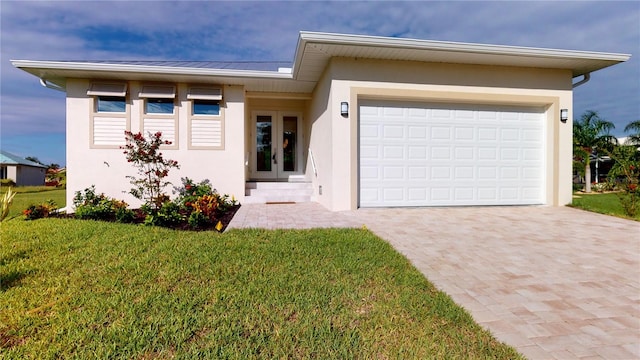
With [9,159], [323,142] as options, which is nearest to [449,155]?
[323,142]

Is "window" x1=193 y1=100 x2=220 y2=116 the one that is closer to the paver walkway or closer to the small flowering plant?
the small flowering plant

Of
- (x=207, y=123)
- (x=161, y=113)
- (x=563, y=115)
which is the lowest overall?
(x=207, y=123)

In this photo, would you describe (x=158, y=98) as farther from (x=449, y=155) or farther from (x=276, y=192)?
(x=449, y=155)

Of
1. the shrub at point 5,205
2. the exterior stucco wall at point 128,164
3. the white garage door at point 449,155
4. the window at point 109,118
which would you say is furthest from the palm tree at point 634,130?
the shrub at point 5,205

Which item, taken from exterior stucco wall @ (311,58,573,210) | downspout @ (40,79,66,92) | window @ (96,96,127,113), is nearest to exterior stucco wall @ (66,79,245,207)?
window @ (96,96,127,113)

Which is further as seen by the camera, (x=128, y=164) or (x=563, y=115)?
(x=128, y=164)

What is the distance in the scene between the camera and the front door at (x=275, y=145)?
11.0 m

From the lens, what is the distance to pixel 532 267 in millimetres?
3637

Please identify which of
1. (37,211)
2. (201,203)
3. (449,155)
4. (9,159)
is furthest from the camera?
(9,159)

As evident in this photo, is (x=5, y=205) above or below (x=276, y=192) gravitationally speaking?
above

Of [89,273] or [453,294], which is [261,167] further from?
[453,294]

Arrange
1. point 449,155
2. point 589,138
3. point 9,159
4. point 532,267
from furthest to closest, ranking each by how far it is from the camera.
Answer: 1. point 9,159
2. point 589,138
3. point 449,155
4. point 532,267

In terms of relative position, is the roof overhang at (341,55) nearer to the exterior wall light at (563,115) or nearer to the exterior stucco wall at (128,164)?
the exterior stucco wall at (128,164)

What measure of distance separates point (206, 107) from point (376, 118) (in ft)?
16.4
